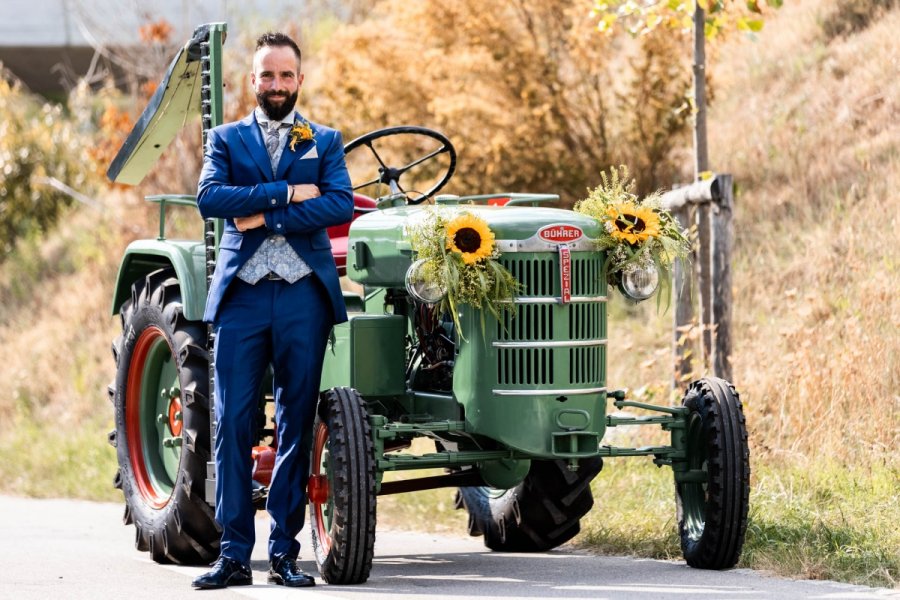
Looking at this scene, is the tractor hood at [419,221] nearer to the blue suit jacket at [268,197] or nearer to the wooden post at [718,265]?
the blue suit jacket at [268,197]

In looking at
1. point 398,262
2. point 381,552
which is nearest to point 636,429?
point 381,552

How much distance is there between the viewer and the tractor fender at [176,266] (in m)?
7.54

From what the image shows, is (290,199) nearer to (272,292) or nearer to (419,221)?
(272,292)

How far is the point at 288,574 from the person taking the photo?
634 cm

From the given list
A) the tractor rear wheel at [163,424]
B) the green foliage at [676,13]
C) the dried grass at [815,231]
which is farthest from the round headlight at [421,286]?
the green foliage at [676,13]

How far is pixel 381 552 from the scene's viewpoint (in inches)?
312

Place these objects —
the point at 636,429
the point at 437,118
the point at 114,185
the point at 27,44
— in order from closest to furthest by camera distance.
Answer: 1. the point at 636,429
2. the point at 437,118
3. the point at 114,185
4. the point at 27,44

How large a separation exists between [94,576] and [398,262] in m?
1.90

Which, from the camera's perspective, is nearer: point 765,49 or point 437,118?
point 437,118

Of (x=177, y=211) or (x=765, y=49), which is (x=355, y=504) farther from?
(x=177, y=211)

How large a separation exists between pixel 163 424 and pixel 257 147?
92.6 inches

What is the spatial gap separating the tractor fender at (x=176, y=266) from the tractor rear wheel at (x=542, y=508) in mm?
1752

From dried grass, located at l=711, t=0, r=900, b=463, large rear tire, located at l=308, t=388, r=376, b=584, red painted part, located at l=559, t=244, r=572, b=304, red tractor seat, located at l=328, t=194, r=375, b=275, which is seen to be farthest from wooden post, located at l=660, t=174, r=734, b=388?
large rear tire, located at l=308, t=388, r=376, b=584

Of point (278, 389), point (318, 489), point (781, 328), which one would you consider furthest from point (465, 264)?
point (781, 328)
